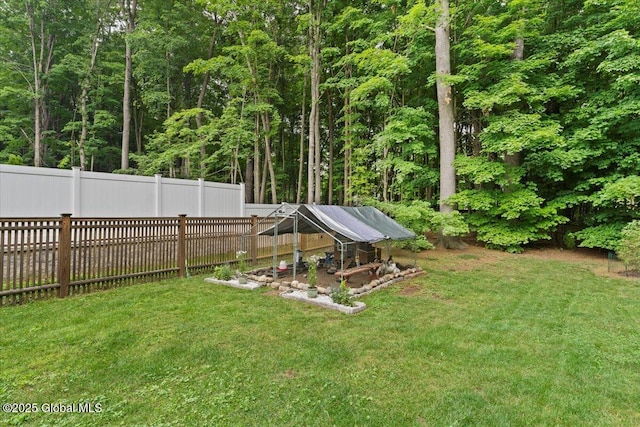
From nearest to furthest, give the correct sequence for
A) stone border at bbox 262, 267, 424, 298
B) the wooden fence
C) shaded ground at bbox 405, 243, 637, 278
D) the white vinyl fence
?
1. the wooden fence
2. stone border at bbox 262, 267, 424, 298
3. the white vinyl fence
4. shaded ground at bbox 405, 243, 637, 278

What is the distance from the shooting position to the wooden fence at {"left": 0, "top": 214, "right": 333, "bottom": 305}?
464cm

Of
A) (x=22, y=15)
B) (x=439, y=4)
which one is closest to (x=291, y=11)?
(x=439, y=4)

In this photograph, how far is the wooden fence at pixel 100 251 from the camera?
4637 mm

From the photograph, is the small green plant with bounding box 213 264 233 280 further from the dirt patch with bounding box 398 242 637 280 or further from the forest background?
the forest background

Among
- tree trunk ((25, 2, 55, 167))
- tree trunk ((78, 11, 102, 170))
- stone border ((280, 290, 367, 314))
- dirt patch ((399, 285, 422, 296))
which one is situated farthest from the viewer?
tree trunk ((78, 11, 102, 170))

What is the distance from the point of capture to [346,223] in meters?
6.80

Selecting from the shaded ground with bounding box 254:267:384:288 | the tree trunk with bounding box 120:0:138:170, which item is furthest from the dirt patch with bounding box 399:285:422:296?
the tree trunk with bounding box 120:0:138:170

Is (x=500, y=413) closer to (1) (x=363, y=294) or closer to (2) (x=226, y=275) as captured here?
(1) (x=363, y=294)

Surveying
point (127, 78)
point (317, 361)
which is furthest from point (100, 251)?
point (127, 78)

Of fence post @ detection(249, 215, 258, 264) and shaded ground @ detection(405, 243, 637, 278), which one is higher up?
fence post @ detection(249, 215, 258, 264)

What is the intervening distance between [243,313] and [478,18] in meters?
12.9

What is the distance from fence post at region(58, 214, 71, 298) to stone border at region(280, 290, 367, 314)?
3.57 m

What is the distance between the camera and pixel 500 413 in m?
2.51

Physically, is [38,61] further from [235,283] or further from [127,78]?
[235,283]
